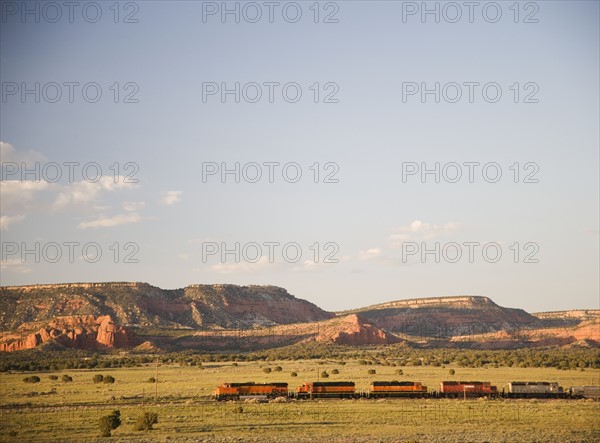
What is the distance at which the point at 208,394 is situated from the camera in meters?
67.0

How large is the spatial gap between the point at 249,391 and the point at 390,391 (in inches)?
467

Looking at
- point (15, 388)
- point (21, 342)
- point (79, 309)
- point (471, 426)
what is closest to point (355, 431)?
point (471, 426)

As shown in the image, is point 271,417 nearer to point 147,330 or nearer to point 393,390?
point 393,390

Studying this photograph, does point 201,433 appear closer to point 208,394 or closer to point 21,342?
point 208,394

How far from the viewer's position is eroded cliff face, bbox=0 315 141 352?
147 metres

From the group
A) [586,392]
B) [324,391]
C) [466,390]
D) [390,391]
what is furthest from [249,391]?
[586,392]

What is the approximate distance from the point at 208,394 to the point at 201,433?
926 inches

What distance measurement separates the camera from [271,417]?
2029 inches

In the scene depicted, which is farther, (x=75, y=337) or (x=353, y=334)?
(x=353, y=334)

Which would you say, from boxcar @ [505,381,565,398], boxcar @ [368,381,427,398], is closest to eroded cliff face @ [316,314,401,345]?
boxcar @ [505,381,565,398]

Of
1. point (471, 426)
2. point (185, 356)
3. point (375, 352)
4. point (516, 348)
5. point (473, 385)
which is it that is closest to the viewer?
point (471, 426)

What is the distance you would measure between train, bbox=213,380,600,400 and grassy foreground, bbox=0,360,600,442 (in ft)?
5.81

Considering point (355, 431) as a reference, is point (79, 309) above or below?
above

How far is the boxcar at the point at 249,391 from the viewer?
204 feet
